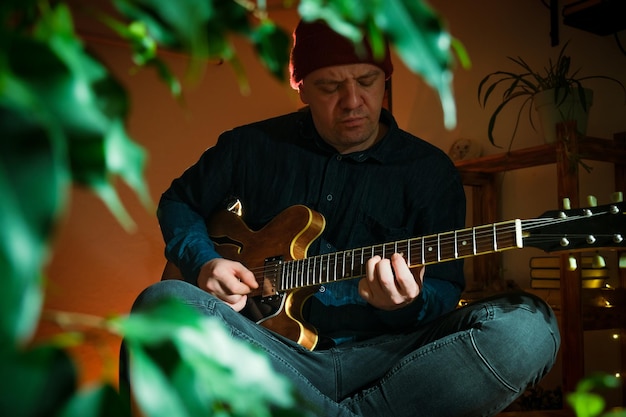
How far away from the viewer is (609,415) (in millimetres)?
322

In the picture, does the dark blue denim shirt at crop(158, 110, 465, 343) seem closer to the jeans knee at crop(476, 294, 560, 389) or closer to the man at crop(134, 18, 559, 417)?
the man at crop(134, 18, 559, 417)

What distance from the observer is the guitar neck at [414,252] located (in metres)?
1.15

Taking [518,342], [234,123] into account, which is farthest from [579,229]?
[234,123]

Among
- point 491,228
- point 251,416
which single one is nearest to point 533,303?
point 491,228

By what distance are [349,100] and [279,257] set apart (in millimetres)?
398

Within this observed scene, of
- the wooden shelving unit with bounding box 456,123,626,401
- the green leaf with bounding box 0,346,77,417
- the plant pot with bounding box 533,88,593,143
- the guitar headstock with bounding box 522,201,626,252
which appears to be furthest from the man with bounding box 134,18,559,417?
the green leaf with bounding box 0,346,77,417

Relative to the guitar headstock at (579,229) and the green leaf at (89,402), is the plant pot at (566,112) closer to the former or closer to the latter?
the guitar headstock at (579,229)

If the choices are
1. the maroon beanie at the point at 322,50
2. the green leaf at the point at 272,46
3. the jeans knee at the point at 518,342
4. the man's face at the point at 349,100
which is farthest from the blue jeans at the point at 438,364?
the green leaf at the point at 272,46

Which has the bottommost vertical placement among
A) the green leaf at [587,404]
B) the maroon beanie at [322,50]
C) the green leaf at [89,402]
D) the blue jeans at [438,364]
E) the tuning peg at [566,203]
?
the blue jeans at [438,364]

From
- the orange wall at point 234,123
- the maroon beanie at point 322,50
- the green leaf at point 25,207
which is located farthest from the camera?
the orange wall at point 234,123

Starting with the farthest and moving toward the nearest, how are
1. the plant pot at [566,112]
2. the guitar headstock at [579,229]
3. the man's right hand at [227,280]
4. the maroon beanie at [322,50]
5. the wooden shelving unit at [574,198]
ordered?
the plant pot at [566,112] → the wooden shelving unit at [574,198] → the maroon beanie at [322,50] → the man's right hand at [227,280] → the guitar headstock at [579,229]

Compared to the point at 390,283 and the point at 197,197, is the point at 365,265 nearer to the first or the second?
the point at 390,283

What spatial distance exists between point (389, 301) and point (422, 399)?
18cm

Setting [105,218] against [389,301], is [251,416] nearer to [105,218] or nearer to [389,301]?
[389,301]
